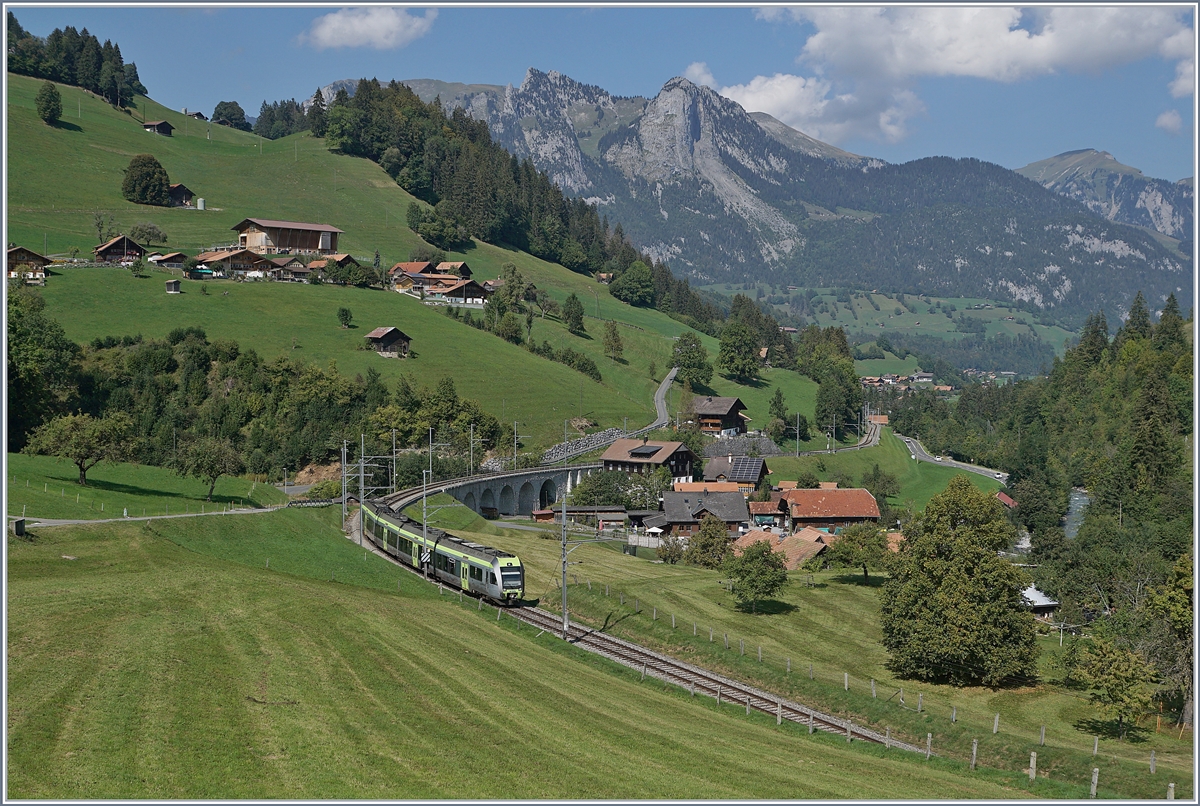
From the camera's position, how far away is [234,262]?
166m

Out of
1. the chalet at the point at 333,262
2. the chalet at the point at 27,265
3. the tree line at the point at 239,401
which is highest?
the chalet at the point at 333,262

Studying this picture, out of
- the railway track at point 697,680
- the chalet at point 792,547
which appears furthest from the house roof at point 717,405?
the railway track at point 697,680

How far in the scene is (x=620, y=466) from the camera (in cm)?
13338

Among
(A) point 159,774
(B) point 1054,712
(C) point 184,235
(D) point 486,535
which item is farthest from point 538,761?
(C) point 184,235

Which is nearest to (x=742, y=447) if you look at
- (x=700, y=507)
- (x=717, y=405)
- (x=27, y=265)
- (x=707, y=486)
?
(x=717, y=405)

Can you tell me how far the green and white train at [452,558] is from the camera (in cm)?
6016

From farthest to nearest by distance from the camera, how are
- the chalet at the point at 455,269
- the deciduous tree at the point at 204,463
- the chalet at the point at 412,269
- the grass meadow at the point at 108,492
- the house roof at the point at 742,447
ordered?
the chalet at the point at 455,269 < the chalet at the point at 412,269 < the house roof at the point at 742,447 < the deciduous tree at the point at 204,463 < the grass meadow at the point at 108,492

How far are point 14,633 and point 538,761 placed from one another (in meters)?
20.2

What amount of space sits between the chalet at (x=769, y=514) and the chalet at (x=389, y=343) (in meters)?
56.1

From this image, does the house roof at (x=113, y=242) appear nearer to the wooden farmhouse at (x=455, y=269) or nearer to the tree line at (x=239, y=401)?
the tree line at (x=239, y=401)

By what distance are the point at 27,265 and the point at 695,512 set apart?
100465 millimetres

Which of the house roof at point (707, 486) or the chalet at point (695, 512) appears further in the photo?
the house roof at point (707, 486)

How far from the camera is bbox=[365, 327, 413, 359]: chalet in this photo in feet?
470

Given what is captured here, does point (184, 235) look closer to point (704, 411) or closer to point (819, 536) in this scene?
point (704, 411)
